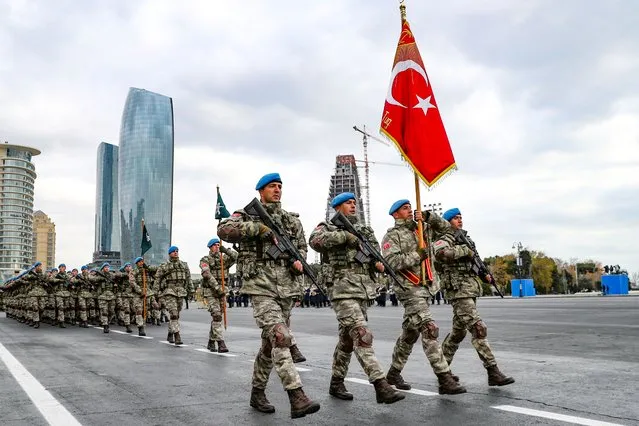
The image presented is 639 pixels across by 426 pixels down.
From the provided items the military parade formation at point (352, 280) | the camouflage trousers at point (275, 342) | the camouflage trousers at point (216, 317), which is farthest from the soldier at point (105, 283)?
the camouflage trousers at point (275, 342)

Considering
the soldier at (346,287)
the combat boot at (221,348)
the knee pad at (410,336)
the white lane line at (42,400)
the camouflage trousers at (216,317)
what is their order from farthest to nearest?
the camouflage trousers at (216,317)
the combat boot at (221,348)
the knee pad at (410,336)
the soldier at (346,287)
the white lane line at (42,400)

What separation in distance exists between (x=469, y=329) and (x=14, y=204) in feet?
599

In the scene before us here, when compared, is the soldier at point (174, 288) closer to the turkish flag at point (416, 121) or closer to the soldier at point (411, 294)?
the turkish flag at point (416, 121)

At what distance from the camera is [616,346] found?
10.2 metres

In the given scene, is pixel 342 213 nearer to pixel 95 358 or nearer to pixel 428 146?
pixel 428 146

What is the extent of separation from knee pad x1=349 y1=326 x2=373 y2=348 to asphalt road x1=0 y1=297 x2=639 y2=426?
56 cm

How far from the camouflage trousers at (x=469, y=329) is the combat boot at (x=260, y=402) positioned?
2.42 m

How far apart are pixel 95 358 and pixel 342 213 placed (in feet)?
20.7

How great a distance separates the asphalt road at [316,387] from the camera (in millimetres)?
5145

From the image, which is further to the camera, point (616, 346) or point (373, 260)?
point (616, 346)

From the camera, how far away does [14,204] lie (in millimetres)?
167750

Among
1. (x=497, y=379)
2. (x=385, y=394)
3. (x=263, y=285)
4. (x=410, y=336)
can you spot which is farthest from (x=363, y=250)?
(x=497, y=379)

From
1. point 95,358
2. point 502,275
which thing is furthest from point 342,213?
point 502,275

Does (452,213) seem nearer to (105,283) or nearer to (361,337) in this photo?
(361,337)
